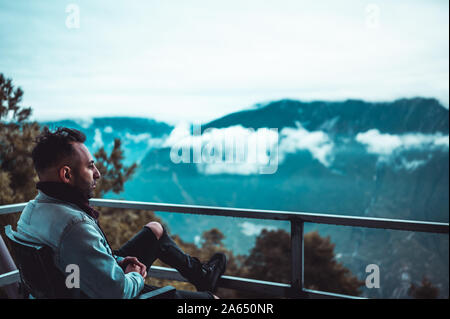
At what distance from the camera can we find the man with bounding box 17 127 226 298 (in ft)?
3.78

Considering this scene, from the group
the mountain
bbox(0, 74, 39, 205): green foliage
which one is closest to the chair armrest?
bbox(0, 74, 39, 205): green foliage

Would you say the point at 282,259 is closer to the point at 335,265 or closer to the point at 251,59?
the point at 335,265

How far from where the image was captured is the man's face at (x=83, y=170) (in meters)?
1.35

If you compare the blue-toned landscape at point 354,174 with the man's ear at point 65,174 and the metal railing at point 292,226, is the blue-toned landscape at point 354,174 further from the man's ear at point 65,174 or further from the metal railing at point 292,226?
the man's ear at point 65,174

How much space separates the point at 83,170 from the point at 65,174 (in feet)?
0.21

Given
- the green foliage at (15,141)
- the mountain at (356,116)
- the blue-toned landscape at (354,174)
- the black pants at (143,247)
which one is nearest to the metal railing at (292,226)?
the black pants at (143,247)

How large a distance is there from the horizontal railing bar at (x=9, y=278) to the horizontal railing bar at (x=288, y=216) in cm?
34

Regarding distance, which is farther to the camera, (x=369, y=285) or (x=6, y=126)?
(x=6, y=126)

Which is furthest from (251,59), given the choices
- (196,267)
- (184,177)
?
(196,267)

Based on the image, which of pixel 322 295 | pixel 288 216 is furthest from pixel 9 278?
pixel 322 295

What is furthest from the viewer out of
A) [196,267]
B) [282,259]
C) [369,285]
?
[282,259]

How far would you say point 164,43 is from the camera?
11.6 m
